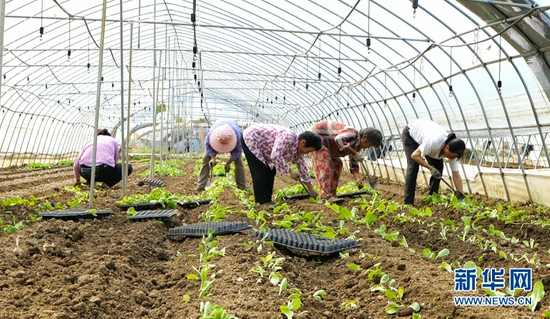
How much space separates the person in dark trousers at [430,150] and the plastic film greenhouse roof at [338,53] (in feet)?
6.31

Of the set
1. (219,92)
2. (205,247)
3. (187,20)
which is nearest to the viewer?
(205,247)

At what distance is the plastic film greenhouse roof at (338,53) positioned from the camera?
9.45m

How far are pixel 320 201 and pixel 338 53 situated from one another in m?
9.24

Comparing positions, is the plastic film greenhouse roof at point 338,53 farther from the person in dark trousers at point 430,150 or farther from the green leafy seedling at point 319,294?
the green leafy seedling at point 319,294

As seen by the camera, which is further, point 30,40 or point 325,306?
point 30,40

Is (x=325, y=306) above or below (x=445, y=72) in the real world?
below

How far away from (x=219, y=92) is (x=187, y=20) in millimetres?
15671

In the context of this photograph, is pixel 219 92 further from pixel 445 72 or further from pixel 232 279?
pixel 232 279

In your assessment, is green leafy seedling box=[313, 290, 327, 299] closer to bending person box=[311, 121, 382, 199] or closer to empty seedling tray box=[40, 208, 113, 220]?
empty seedling tray box=[40, 208, 113, 220]

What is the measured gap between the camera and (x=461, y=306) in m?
2.96

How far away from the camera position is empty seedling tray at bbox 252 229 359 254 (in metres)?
4.31

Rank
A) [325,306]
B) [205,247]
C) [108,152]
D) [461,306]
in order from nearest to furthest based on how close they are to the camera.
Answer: [461,306] → [325,306] → [205,247] → [108,152]

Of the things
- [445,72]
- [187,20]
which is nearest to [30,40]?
[187,20]

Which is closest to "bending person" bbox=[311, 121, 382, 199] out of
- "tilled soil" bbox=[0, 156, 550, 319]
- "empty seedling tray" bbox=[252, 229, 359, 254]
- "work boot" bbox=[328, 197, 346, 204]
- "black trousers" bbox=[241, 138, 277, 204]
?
"work boot" bbox=[328, 197, 346, 204]
